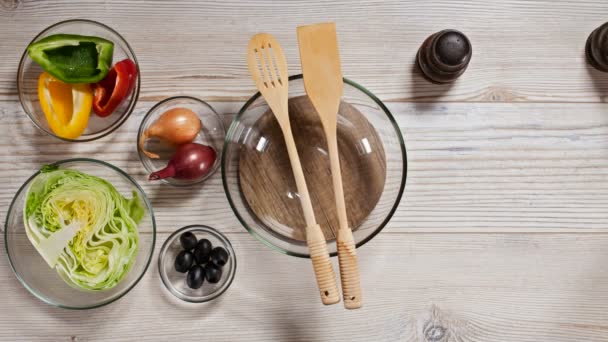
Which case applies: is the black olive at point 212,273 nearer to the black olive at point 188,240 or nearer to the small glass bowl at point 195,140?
the black olive at point 188,240

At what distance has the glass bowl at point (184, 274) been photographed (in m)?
1.11

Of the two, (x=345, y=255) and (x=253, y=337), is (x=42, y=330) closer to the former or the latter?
(x=253, y=337)

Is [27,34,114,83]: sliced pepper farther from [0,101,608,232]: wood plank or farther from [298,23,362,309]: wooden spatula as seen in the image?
[298,23,362,309]: wooden spatula

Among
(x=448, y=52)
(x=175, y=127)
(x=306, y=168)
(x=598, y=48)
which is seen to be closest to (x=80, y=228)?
(x=175, y=127)

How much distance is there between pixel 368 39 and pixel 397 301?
1.93ft

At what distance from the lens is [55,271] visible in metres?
1.07

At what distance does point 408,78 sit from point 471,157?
0.23 meters

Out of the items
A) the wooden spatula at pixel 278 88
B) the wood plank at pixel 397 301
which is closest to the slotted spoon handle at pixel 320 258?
the wooden spatula at pixel 278 88

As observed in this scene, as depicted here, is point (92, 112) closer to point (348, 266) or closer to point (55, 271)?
point (55, 271)

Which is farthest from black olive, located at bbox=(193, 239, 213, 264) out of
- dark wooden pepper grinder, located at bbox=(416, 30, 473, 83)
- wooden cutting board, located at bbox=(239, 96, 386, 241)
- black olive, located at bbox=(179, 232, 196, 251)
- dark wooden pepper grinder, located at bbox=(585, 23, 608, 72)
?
dark wooden pepper grinder, located at bbox=(585, 23, 608, 72)

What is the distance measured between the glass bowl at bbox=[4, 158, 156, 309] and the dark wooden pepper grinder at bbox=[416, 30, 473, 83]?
67 centimetres

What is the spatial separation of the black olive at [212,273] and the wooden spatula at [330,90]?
0.27m

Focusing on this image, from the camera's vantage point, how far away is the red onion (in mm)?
1034

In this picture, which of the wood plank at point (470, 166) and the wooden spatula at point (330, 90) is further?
the wood plank at point (470, 166)
